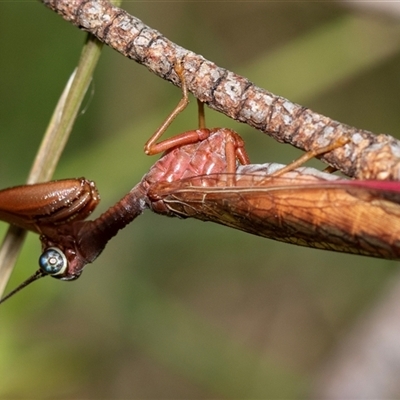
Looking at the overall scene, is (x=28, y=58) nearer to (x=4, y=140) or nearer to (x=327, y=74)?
(x=4, y=140)

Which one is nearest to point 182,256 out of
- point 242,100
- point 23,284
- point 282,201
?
point 23,284

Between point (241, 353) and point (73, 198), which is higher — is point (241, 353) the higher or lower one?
the lower one

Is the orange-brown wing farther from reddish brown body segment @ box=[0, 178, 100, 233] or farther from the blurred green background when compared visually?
the blurred green background

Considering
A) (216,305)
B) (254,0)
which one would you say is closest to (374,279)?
(216,305)

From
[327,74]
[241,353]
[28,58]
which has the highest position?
[327,74]

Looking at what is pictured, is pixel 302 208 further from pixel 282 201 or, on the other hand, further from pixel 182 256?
pixel 182 256

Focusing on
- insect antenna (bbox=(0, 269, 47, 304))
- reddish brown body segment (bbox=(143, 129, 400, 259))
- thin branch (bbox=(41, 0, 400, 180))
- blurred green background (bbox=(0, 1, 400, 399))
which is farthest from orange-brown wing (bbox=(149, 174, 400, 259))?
blurred green background (bbox=(0, 1, 400, 399))
